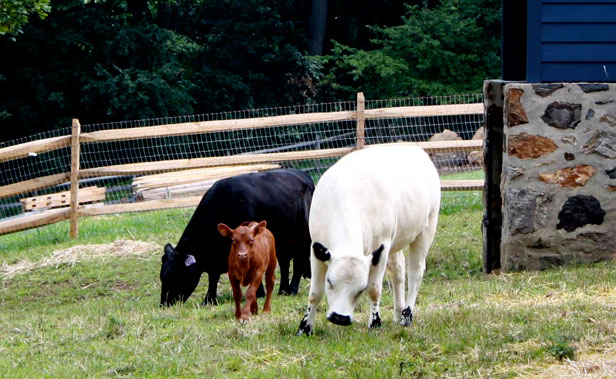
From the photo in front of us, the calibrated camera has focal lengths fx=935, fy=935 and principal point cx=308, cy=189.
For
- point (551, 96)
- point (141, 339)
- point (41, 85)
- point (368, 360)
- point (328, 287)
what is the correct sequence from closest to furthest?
point (368, 360) < point (328, 287) < point (141, 339) < point (551, 96) < point (41, 85)

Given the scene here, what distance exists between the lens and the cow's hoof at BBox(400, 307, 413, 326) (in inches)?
266

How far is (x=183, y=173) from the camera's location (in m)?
16.5

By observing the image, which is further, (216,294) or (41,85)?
(41,85)

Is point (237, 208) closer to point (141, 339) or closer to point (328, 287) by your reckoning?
point (141, 339)

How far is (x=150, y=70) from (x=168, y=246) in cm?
1812

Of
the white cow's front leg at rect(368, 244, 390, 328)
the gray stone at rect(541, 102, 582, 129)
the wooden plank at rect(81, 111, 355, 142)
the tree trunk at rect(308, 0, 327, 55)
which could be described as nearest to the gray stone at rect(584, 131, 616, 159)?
the gray stone at rect(541, 102, 582, 129)

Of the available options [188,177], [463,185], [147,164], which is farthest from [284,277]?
[188,177]

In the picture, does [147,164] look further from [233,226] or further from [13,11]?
[233,226]

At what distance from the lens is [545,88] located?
9.03m

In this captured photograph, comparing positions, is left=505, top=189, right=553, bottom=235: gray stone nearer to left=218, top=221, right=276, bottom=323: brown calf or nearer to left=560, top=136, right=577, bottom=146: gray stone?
left=560, top=136, right=577, bottom=146: gray stone

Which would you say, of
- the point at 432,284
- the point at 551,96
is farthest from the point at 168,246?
the point at 551,96

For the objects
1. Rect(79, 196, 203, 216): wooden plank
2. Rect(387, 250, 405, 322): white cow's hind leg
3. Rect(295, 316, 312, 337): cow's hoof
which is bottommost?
Rect(79, 196, 203, 216): wooden plank

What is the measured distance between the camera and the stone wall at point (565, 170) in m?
9.00

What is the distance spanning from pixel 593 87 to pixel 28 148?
26.9 ft
